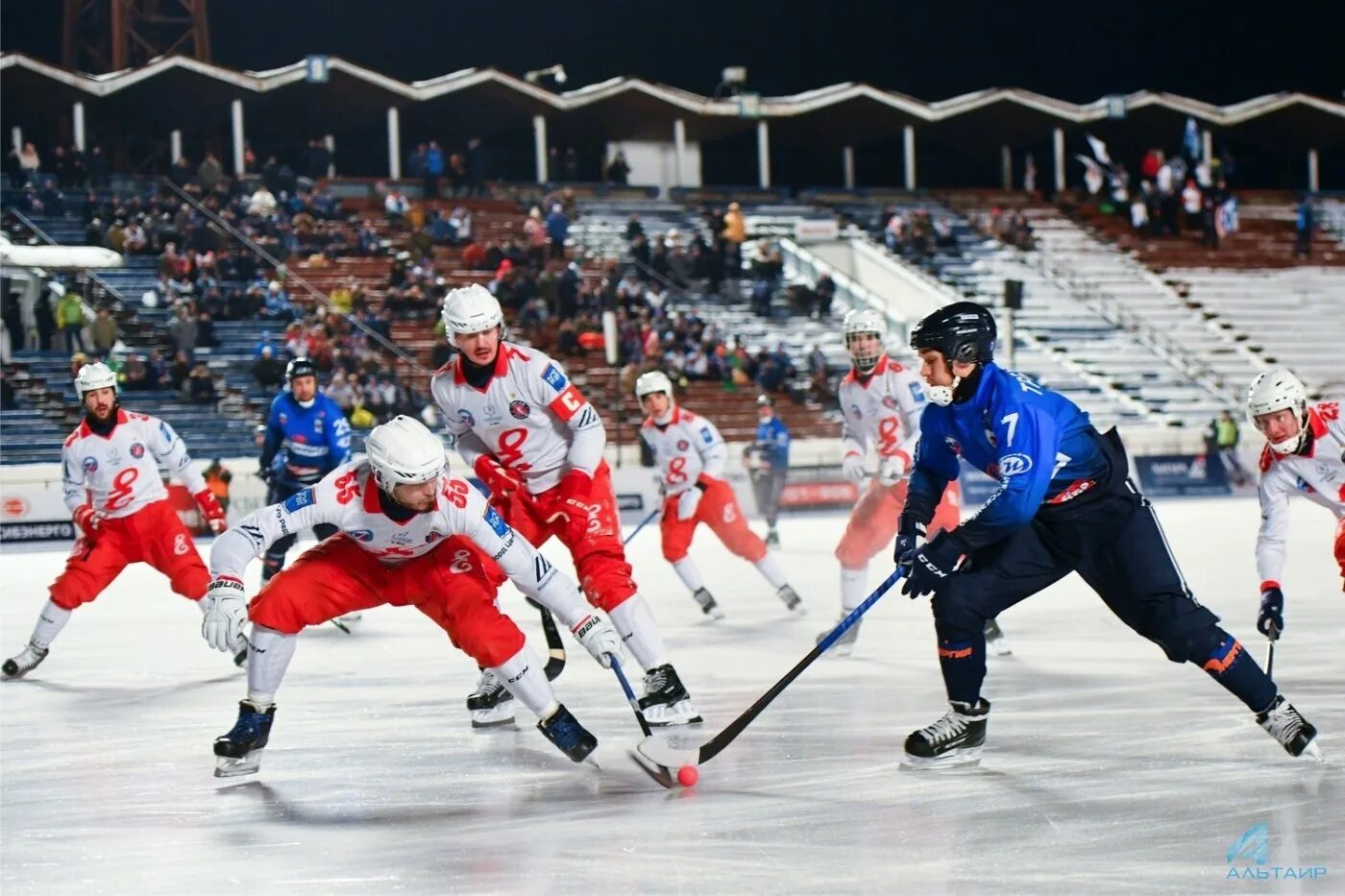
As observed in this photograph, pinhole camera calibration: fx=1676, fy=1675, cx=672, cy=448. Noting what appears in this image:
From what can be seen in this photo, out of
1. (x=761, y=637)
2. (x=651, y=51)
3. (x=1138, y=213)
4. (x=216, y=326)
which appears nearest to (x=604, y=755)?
(x=761, y=637)

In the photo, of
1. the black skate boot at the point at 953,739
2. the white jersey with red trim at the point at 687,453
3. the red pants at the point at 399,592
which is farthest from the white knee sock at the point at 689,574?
the black skate boot at the point at 953,739

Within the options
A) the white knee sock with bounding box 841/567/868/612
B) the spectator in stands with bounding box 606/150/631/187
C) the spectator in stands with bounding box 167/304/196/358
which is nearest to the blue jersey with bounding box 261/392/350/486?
the white knee sock with bounding box 841/567/868/612

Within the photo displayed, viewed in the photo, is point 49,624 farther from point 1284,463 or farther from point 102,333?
point 102,333

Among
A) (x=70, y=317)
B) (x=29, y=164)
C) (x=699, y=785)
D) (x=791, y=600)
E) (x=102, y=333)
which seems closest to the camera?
(x=699, y=785)

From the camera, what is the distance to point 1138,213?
3731cm

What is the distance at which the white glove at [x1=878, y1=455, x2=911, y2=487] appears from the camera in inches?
367

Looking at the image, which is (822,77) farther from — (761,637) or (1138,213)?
(761,637)

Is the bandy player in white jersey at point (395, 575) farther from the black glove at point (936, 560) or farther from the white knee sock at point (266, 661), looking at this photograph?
the black glove at point (936, 560)

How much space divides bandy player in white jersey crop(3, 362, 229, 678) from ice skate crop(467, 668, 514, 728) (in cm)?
273

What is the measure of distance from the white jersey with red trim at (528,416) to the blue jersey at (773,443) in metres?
14.4

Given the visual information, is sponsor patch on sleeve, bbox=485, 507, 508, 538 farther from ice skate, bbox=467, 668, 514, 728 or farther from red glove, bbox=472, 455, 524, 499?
red glove, bbox=472, 455, 524, 499

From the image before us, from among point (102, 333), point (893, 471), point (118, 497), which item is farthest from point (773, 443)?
point (118, 497)

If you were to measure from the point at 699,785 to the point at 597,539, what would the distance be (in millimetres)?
1736

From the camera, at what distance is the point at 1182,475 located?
86.0ft
